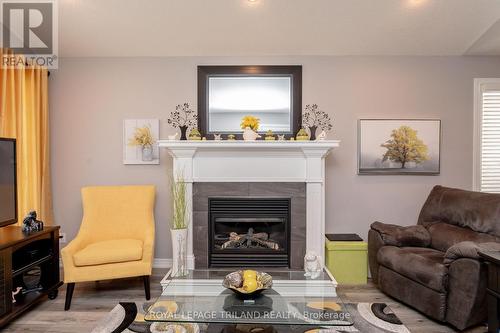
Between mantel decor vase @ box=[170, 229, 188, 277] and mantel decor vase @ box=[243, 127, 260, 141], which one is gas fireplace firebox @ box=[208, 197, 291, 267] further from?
mantel decor vase @ box=[243, 127, 260, 141]

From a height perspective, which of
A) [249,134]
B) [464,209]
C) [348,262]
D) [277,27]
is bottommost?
[348,262]

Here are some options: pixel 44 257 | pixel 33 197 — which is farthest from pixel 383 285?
pixel 33 197

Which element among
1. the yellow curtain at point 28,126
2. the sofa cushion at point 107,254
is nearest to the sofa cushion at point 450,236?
the sofa cushion at point 107,254

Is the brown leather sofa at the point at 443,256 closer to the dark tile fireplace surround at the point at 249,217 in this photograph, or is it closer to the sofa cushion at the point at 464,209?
the sofa cushion at the point at 464,209

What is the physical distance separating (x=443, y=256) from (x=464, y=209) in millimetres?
607

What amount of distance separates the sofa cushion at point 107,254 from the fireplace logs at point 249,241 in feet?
3.39

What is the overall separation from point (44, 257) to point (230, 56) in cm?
292

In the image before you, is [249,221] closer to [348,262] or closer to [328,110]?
[348,262]

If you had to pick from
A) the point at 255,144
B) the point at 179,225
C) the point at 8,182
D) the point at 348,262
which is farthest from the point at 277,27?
the point at 8,182

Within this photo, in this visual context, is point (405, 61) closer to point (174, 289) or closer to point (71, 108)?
point (174, 289)

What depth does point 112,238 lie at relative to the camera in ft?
11.5

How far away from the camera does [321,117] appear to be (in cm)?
393

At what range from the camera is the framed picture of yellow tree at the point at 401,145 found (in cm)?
391

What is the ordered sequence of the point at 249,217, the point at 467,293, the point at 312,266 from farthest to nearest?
1. the point at 249,217
2. the point at 312,266
3. the point at 467,293
